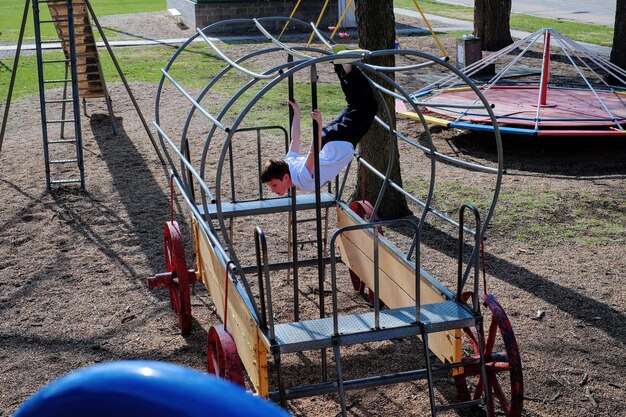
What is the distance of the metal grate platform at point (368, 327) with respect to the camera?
161 inches

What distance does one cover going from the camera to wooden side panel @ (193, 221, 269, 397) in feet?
13.7

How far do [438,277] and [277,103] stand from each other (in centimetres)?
690

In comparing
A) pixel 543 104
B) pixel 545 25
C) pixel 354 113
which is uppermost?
pixel 354 113

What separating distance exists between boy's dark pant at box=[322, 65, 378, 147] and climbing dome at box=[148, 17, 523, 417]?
14 cm

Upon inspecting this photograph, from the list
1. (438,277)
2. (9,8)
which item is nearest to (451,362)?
(438,277)

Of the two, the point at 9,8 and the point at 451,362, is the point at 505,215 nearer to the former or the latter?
the point at 451,362

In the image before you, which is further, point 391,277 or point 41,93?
point 41,93

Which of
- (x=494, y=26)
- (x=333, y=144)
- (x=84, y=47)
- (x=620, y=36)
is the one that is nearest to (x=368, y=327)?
(x=333, y=144)

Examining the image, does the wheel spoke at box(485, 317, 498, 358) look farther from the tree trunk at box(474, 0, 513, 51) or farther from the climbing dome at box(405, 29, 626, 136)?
the tree trunk at box(474, 0, 513, 51)

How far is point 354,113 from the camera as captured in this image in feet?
16.4

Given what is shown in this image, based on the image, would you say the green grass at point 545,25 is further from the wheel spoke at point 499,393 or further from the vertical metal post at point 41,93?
the wheel spoke at point 499,393

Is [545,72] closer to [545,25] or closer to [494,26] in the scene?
[494,26]

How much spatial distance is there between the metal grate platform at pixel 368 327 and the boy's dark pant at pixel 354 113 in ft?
3.68

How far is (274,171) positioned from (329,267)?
227 cm
